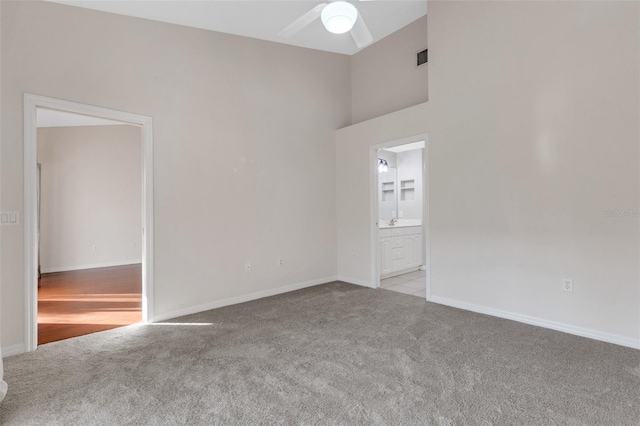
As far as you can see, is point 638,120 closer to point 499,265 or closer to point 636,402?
point 499,265

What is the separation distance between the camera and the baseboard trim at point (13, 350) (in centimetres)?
261

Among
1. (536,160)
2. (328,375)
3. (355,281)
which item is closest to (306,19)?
(536,160)

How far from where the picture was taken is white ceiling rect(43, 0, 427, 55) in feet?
10.5

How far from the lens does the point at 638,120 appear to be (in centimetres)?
257

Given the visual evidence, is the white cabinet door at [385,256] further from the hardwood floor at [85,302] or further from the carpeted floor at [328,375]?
the hardwood floor at [85,302]

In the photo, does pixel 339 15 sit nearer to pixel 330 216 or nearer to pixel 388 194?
pixel 330 216

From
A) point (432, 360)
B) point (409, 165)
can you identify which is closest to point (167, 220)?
point (432, 360)

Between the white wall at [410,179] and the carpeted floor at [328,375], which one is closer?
the carpeted floor at [328,375]

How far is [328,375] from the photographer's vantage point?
88.0 inches

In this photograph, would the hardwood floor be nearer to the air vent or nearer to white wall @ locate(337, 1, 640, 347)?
white wall @ locate(337, 1, 640, 347)

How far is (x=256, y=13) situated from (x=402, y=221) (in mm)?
4634

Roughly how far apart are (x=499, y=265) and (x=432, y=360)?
5.11 feet

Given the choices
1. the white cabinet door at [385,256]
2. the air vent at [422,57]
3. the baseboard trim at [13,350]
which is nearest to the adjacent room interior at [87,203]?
the baseboard trim at [13,350]

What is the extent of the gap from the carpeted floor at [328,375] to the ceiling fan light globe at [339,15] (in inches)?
107
